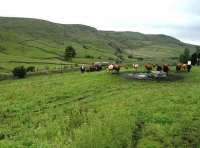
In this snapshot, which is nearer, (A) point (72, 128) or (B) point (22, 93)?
(A) point (72, 128)

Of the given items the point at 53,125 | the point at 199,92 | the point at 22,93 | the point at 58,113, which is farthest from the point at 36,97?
the point at 199,92

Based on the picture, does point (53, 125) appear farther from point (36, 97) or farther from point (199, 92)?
point (199, 92)

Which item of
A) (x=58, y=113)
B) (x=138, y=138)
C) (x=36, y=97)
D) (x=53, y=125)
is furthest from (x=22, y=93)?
(x=138, y=138)

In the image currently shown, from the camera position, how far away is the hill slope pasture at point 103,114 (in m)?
23.7

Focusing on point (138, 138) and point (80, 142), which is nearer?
point (80, 142)

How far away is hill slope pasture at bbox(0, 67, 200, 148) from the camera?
933 inches

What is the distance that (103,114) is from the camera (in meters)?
30.8

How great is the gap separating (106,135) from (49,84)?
30169 millimetres

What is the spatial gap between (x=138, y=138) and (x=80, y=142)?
456 cm

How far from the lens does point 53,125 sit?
28219 mm

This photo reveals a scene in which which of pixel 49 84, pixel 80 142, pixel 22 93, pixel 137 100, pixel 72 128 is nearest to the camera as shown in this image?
pixel 80 142

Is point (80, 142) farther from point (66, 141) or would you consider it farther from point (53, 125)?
point (53, 125)

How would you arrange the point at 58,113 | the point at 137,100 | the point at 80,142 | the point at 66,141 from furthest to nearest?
1. the point at 137,100
2. the point at 58,113
3. the point at 66,141
4. the point at 80,142

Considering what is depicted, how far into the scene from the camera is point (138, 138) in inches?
961
